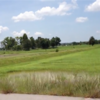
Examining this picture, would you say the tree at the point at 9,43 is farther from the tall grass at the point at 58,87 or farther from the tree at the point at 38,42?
the tall grass at the point at 58,87

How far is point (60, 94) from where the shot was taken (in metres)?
4.64

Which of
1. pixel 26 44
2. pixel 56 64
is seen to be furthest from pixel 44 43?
pixel 56 64

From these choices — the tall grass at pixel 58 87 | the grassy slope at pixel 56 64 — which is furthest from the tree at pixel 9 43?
the tall grass at pixel 58 87

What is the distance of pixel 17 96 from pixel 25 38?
11611cm

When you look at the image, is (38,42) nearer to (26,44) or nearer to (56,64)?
(26,44)

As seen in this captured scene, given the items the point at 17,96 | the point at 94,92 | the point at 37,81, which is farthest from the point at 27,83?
the point at 94,92

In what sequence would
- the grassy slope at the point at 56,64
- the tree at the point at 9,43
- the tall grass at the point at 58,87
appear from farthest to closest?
1. the tree at the point at 9,43
2. the grassy slope at the point at 56,64
3. the tall grass at the point at 58,87

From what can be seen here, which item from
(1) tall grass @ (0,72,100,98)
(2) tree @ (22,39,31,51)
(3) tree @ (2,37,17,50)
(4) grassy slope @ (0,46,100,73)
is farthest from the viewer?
(3) tree @ (2,37,17,50)

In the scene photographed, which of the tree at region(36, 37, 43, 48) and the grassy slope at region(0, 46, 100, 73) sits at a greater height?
the tree at region(36, 37, 43, 48)

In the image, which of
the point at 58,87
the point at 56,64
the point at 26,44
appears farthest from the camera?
the point at 26,44

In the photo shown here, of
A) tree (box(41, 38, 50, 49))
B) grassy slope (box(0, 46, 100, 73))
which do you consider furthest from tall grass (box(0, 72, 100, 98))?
tree (box(41, 38, 50, 49))

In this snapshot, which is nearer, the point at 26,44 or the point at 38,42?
the point at 26,44

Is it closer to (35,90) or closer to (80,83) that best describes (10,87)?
(35,90)

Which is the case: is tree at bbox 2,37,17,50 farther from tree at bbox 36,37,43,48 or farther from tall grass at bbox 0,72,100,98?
tall grass at bbox 0,72,100,98
